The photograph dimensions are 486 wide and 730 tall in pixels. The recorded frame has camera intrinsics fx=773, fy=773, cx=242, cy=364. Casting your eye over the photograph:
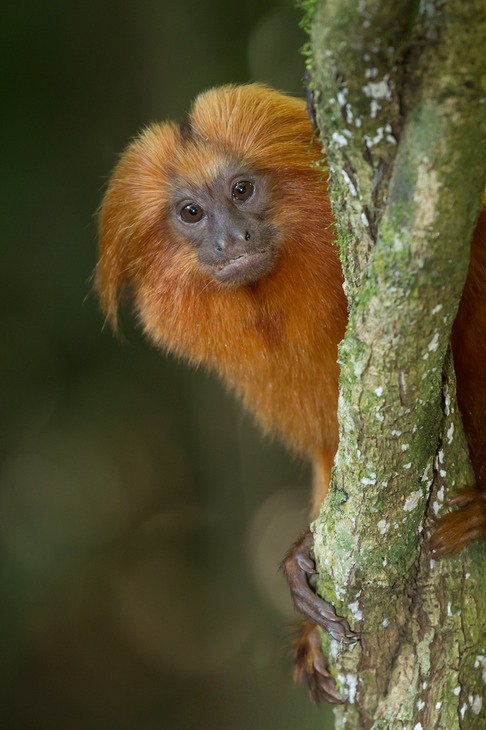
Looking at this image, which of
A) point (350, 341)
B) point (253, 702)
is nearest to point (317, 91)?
point (350, 341)

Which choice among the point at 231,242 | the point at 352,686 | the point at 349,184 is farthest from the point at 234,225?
the point at 352,686

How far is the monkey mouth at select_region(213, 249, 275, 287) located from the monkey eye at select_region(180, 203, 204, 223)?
7.8 inches

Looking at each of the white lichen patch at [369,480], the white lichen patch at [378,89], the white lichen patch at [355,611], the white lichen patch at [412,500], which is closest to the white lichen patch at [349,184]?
the white lichen patch at [378,89]

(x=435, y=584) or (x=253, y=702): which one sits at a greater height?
(x=435, y=584)

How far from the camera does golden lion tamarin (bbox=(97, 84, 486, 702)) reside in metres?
2.19

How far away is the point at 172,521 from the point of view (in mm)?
4535

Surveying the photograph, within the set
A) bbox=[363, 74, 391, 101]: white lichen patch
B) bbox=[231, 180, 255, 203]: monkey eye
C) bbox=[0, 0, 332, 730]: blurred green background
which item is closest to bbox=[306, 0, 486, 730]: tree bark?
bbox=[363, 74, 391, 101]: white lichen patch

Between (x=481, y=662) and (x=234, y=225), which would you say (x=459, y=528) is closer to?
(x=481, y=662)

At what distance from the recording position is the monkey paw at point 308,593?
1881mm

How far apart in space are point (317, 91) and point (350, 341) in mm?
483

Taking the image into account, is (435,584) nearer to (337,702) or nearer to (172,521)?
(337,702)

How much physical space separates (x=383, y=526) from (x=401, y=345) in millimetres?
488

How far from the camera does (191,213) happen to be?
7.73 feet

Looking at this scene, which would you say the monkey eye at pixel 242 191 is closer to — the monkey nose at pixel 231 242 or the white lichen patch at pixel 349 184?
the monkey nose at pixel 231 242
